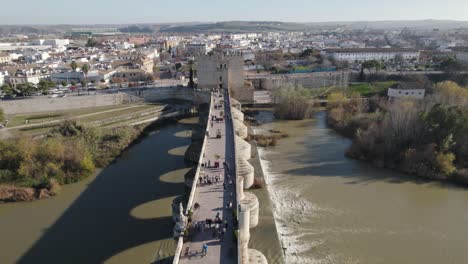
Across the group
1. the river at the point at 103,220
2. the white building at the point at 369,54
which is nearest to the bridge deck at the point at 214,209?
the river at the point at 103,220

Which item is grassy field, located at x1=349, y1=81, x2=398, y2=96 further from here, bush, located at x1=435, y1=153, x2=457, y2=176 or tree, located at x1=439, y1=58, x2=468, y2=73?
bush, located at x1=435, y1=153, x2=457, y2=176

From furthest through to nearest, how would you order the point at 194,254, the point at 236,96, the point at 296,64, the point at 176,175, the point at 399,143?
the point at 296,64
the point at 236,96
the point at 399,143
the point at 176,175
the point at 194,254

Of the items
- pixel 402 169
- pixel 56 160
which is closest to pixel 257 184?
pixel 402 169

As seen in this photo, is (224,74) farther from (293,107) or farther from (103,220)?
(103,220)

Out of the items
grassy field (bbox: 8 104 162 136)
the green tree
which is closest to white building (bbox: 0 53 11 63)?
grassy field (bbox: 8 104 162 136)

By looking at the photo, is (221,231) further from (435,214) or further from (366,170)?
(366,170)

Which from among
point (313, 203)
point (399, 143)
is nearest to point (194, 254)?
point (313, 203)
